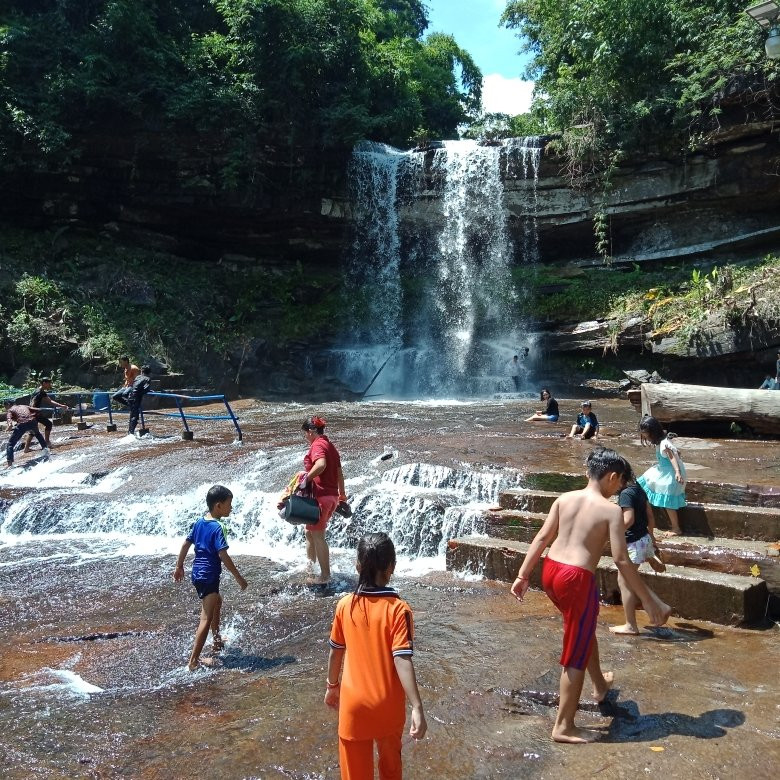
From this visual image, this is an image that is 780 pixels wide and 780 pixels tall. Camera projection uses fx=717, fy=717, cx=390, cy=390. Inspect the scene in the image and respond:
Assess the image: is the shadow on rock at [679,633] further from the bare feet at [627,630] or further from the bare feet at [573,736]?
the bare feet at [573,736]

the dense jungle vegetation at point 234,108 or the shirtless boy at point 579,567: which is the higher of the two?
the dense jungle vegetation at point 234,108

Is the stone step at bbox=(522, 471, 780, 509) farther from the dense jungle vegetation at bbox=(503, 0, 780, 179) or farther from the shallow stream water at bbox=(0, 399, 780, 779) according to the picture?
the dense jungle vegetation at bbox=(503, 0, 780, 179)

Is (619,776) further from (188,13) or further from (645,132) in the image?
(188,13)

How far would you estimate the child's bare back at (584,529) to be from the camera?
151 inches

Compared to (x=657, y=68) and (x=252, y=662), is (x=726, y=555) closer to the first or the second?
(x=252, y=662)

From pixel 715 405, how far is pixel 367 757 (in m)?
9.10

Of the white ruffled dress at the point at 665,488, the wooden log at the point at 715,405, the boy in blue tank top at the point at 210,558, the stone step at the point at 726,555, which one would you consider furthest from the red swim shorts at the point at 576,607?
the wooden log at the point at 715,405

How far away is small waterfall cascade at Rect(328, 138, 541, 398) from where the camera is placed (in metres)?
22.8

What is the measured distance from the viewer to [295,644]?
Result: 18.2 ft

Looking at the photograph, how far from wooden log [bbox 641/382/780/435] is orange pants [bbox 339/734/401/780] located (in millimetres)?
8954

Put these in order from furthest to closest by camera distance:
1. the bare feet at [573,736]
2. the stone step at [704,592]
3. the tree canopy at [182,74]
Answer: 1. the tree canopy at [182,74]
2. the stone step at [704,592]
3. the bare feet at [573,736]

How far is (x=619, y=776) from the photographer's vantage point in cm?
337

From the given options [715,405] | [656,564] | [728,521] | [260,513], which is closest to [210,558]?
[656,564]

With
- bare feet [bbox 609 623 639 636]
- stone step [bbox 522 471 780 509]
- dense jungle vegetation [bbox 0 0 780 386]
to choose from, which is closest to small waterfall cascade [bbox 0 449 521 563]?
stone step [bbox 522 471 780 509]
